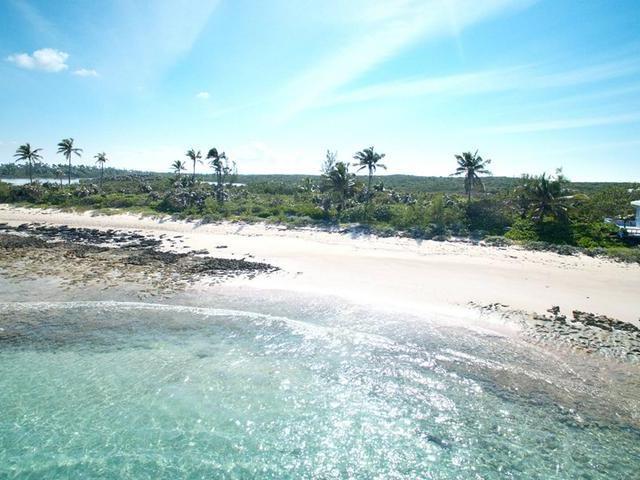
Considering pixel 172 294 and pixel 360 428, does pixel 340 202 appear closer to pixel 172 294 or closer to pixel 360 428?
pixel 172 294

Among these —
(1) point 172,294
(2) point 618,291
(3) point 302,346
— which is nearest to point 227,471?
(3) point 302,346

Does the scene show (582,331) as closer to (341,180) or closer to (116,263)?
(116,263)

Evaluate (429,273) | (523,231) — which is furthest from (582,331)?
(523,231)

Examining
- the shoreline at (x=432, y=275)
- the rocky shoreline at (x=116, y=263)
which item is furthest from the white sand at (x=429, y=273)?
the rocky shoreline at (x=116, y=263)

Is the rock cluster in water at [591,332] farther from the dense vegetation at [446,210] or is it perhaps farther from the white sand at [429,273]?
the dense vegetation at [446,210]

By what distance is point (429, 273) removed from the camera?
23422 millimetres

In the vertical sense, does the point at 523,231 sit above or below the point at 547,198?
below

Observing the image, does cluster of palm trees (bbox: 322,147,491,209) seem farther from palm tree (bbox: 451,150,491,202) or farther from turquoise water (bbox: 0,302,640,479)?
turquoise water (bbox: 0,302,640,479)

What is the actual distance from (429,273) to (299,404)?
14176 mm

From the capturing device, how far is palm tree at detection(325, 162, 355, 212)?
143 ft

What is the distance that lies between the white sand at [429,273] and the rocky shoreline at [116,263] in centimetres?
239

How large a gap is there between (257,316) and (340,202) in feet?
98.5

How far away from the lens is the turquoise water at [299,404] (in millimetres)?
9570

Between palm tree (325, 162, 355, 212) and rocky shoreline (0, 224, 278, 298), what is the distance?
62.2 ft
